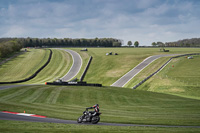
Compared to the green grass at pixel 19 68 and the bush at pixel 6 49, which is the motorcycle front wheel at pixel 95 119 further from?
the bush at pixel 6 49

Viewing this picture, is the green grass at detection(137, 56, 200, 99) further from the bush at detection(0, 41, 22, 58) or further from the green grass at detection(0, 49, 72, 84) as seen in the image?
the bush at detection(0, 41, 22, 58)

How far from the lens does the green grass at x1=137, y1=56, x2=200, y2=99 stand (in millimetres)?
Result: 60062

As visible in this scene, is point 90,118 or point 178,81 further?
point 178,81

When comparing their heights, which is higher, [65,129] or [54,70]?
[65,129]

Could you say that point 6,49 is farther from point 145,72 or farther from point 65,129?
point 65,129

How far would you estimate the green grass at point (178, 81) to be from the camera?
60062 millimetres

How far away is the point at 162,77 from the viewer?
72125 mm

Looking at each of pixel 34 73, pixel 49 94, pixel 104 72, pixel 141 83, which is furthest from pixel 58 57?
pixel 49 94

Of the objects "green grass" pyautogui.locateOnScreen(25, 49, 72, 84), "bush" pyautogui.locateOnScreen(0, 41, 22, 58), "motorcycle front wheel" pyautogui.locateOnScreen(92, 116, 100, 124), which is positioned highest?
"bush" pyautogui.locateOnScreen(0, 41, 22, 58)

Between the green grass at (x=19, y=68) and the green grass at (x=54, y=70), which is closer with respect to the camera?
the green grass at (x=54, y=70)

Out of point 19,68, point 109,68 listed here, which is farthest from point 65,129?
point 19,68

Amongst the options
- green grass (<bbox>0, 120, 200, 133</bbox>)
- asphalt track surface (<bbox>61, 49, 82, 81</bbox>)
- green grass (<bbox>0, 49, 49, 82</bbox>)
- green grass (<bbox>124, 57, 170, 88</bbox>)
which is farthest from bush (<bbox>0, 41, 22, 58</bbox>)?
green grass (<bbox>0, 120, 200, 133</bbox>)

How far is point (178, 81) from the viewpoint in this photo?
2650 inches

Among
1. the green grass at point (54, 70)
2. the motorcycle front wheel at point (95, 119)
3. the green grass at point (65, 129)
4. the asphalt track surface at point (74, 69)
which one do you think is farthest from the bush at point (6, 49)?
the motorcycle front wheel at point (95, 119)
